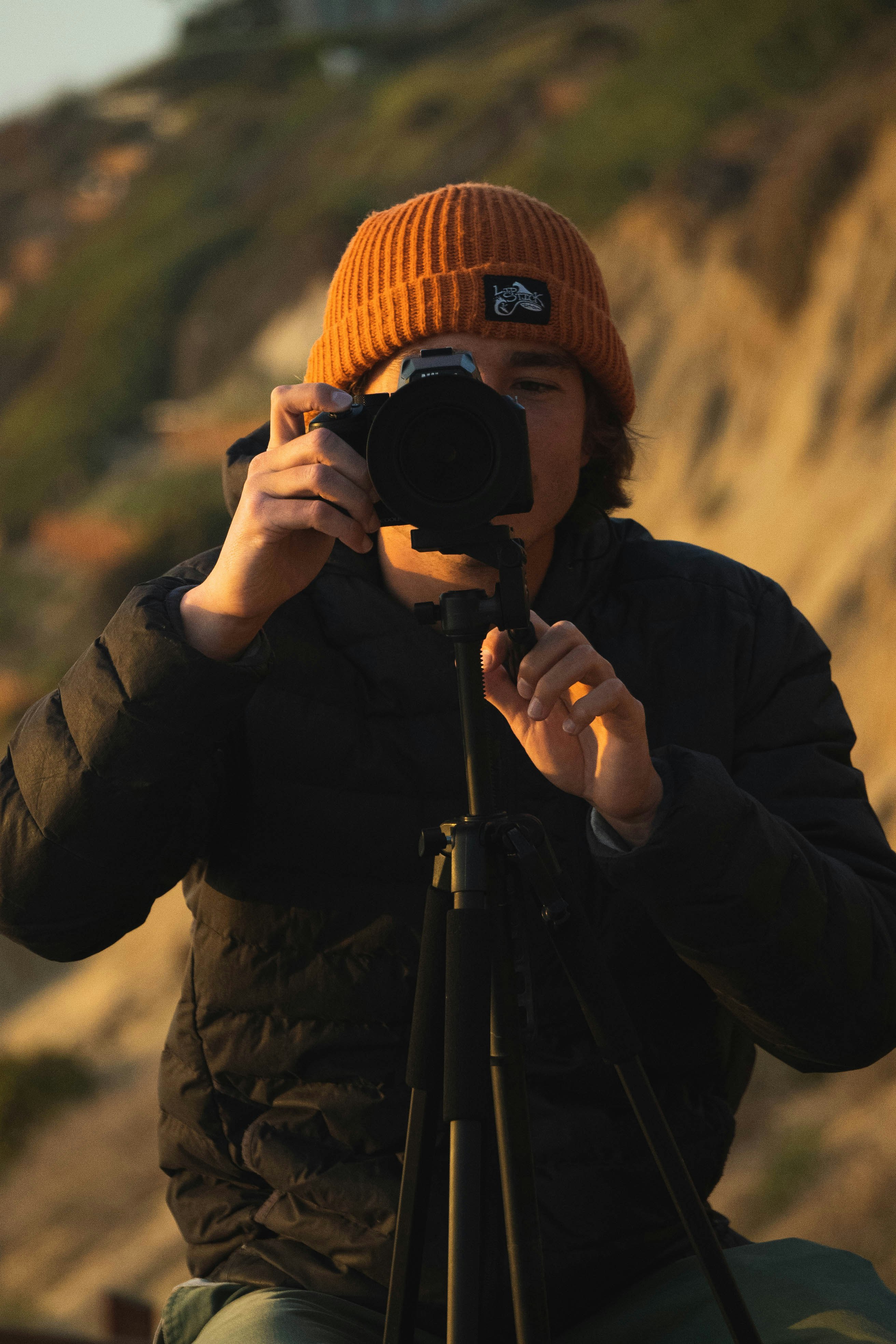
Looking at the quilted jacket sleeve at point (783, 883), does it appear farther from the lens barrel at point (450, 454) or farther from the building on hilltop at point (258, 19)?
the building on hilltop at point (258, 19)

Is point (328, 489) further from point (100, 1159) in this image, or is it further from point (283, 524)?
point (100, 1159)

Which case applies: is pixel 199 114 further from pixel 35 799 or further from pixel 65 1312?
pixel 35 799

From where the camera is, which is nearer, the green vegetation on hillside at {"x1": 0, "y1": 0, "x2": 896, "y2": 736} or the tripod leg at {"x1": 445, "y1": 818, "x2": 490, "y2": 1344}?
the tripod leg at {"x1": 445, "y1": 818, "x2": 490, "y2": 1344}

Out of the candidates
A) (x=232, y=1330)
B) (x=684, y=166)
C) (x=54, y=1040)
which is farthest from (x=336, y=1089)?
(x=684, y=166)

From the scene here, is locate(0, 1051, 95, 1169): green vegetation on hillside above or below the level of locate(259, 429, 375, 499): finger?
above

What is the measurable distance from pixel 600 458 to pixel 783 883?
91cm

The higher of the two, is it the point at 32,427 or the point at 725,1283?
the point at 32,427

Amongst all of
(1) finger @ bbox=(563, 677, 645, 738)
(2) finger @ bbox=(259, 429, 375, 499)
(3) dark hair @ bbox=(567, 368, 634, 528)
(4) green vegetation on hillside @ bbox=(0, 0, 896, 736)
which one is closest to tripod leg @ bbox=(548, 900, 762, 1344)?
(1) finger @ bbox=(563, 677, 645, 738)

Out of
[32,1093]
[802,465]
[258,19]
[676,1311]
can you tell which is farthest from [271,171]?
[676,1311]

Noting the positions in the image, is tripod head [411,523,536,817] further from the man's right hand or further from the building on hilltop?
the building on hilltop

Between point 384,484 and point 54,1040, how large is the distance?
353 inches

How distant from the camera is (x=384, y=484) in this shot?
52.9 inches

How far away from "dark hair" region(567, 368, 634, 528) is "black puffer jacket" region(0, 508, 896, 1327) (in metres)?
0.15

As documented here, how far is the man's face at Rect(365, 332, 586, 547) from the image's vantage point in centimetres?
185
